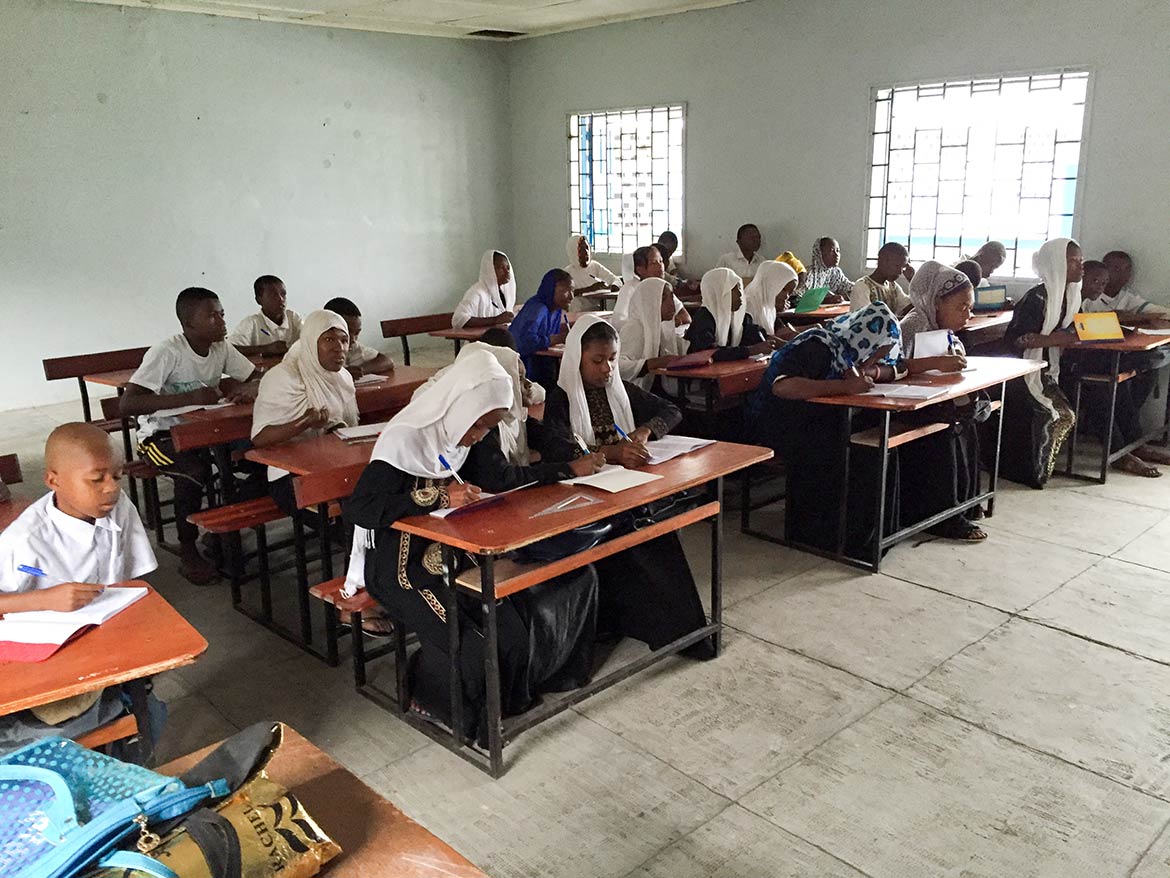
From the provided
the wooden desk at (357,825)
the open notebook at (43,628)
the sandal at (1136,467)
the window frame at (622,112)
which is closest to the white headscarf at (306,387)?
the open notebook at (43,628)

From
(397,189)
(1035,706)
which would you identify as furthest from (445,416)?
(397,189)

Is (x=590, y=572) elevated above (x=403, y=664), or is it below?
above

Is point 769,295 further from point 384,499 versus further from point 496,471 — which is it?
point 384,499

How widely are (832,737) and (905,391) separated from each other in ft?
6.09

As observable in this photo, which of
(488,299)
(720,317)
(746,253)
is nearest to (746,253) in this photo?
(746,253)

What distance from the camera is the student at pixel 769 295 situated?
20.9 ft

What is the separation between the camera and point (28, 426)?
7.85 metres

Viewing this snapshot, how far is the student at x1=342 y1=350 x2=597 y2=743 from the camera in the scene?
2.90m

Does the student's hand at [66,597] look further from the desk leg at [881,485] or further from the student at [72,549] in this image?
the desk leg at [881,485]

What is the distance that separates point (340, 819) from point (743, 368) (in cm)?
417

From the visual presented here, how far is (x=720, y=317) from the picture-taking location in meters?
6.03

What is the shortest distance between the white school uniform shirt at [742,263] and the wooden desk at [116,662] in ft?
25.3

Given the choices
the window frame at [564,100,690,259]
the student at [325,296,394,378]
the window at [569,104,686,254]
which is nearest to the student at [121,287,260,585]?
the student at [325,296,394,378]

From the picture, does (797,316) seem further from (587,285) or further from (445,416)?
(445,416)
